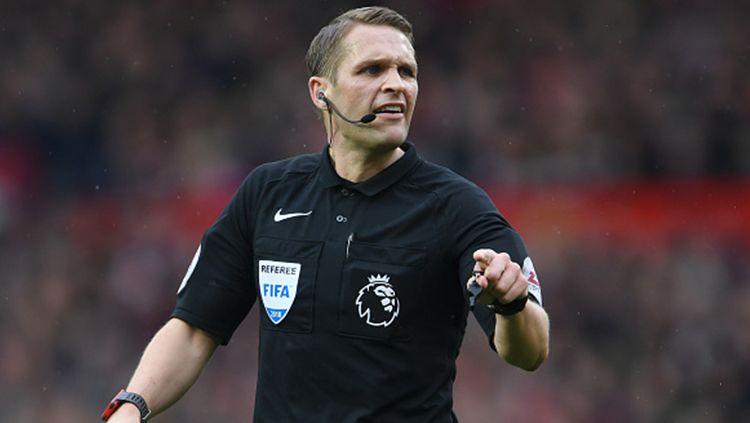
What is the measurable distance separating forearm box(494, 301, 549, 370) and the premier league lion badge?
1.08 feet

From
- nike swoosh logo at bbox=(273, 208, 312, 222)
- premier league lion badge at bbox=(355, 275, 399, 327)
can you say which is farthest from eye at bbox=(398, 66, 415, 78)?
premier league lion badge at bbox=(355, 275, 399, 327)

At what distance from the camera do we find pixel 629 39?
1131cm

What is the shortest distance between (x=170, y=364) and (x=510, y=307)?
113cm

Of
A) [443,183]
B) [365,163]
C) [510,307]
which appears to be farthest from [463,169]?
[510,307]

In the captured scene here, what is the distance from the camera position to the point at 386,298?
13.2 ft

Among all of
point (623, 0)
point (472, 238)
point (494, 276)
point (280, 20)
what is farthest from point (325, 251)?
point (280, 20)

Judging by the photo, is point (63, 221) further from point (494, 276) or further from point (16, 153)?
point (494, 276)

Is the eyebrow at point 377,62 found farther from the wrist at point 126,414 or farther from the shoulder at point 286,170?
the wrist at point 126,414

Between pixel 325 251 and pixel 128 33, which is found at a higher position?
pixel 325 251

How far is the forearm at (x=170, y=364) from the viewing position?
4.17m

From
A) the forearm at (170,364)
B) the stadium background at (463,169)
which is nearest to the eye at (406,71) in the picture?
the forearm at (170,364)

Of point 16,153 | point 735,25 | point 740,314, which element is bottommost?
point 740,314

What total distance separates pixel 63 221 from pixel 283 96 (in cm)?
226

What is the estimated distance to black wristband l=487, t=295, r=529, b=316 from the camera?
3.65 metres
